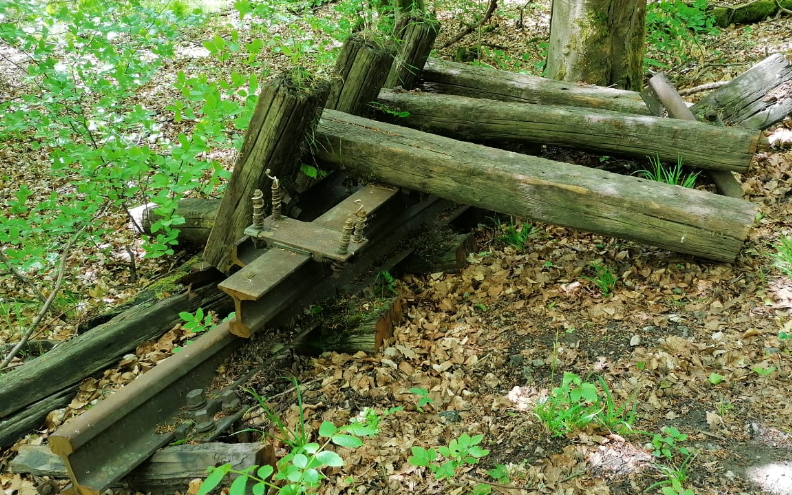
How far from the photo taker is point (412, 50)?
19.1 feet

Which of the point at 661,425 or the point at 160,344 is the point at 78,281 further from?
the point at 661,425

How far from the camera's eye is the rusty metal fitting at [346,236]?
3682mm

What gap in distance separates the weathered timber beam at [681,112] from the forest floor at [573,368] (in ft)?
0.74

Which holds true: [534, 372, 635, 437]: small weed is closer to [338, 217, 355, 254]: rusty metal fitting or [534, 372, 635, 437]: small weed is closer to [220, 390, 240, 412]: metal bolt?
[338, 217, 355, 254]: rusty metal fitting

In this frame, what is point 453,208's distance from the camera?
5664 mm

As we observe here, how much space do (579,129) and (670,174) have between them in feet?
2.70

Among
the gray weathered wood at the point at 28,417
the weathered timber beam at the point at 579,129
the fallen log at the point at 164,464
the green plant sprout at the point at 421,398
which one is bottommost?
the gray weathered wood at the point at 28,417

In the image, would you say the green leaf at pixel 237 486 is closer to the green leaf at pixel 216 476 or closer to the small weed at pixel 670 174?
the green leaf at pixel 216 476

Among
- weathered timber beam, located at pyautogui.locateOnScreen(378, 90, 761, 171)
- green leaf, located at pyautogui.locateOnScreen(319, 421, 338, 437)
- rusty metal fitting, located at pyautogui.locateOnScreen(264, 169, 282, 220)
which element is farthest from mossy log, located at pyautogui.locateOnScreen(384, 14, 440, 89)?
green leaf, located at pyautogui.locateOnScreen(319, 421, 338, 437)

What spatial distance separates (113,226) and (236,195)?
3415mm

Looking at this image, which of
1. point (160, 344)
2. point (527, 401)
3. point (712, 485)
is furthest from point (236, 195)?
point (712, 485)

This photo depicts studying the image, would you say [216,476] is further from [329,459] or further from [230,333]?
[230,333]

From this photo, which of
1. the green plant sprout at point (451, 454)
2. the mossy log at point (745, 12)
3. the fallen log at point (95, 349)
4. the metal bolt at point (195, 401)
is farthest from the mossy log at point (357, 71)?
the mossy log at point (745, 12)

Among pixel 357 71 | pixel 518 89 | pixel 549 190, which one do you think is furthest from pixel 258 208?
pixel 518 89
